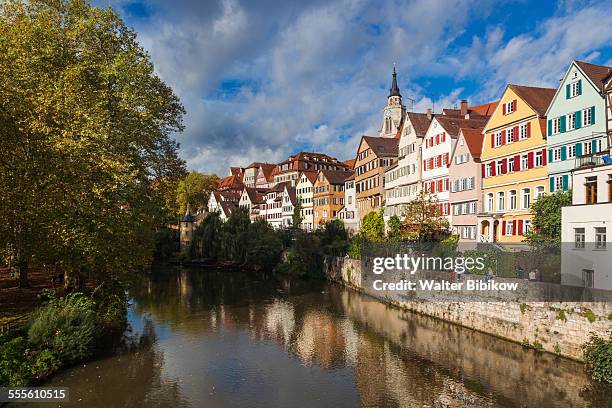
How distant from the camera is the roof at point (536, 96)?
104 ft

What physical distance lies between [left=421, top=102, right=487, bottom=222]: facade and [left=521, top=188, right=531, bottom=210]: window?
8251 mm

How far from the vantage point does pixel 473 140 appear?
37.7 m

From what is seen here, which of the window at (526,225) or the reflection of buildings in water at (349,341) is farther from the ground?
the window at (526,225)

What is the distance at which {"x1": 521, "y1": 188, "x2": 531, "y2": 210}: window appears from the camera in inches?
1248

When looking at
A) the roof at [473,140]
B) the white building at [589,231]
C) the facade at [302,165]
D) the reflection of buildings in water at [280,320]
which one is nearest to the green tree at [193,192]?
the facade at [302,165]

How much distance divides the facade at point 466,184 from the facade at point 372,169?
42.9ft

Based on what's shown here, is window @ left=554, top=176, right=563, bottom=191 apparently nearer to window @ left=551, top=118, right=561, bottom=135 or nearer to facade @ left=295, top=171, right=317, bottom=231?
window @ left=551, top=118, right=561, bottom=135

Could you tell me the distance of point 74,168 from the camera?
1931 cm

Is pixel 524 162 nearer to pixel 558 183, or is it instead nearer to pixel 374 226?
pixel 558 183

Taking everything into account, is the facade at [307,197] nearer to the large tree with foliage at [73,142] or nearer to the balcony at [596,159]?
the large tree with foliage at [73,142]

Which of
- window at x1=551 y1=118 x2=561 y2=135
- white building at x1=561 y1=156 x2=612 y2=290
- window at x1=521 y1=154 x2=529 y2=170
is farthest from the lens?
window at x1=521 y1=154 x2=529 y2=170

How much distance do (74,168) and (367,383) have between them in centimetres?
1396

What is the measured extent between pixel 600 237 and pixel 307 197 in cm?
5403

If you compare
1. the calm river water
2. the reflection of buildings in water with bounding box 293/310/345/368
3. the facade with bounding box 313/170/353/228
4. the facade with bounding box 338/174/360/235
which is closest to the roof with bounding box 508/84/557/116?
the calm river water
